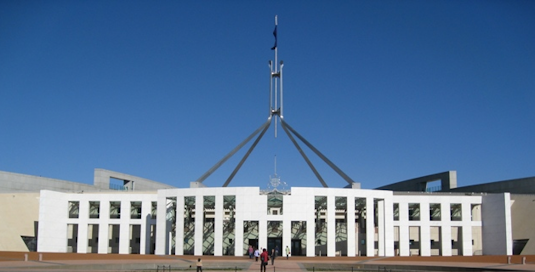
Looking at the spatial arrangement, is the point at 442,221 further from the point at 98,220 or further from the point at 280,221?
the point at 98,220

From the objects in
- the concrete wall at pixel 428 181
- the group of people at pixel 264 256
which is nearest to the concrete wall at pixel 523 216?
the concrete wall at pixel 428 181

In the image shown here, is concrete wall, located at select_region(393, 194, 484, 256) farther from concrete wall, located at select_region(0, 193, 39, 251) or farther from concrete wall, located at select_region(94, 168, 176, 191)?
concrete wall, located at select_region(94, 168, 176, 191)

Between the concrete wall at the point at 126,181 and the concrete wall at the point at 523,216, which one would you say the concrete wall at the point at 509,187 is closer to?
the concrete wall at the point at 523,216

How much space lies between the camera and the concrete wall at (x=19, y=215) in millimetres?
50125

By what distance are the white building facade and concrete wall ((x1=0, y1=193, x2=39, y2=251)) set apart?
2.92 m

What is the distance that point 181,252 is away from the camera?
4456 cm

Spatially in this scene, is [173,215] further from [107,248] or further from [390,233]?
[390,233]

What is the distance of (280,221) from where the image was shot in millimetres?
44250

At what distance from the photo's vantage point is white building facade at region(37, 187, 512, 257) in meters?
43.6

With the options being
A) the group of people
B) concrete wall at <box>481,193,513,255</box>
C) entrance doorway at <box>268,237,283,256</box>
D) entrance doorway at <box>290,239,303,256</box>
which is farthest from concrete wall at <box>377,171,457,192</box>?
the group of people

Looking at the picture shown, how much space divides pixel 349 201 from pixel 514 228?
16099mm

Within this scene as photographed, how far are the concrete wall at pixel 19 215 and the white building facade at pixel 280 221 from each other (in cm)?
292

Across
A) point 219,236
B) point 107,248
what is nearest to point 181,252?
point 219,236

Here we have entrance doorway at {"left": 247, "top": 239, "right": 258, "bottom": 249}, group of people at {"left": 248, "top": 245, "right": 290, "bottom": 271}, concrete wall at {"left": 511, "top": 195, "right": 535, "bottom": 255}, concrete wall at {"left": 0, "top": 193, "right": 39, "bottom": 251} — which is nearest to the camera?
group of people at {"left": 248, "top": 245, "right": 290, "bottom": 271}
